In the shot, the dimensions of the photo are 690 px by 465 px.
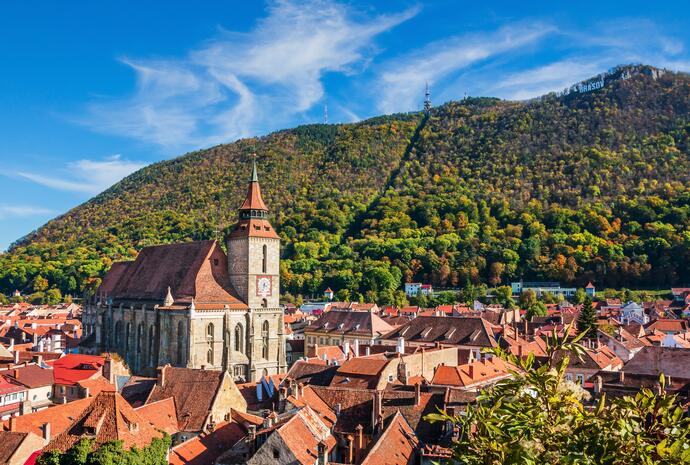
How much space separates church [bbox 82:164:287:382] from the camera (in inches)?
2156

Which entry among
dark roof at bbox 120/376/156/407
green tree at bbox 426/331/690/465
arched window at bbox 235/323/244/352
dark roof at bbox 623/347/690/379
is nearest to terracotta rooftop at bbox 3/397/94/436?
dark roof at bbox 120/376/156/407

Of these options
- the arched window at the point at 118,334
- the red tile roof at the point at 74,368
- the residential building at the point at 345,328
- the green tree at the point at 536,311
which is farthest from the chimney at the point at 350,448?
the green tree at the point at 536,311

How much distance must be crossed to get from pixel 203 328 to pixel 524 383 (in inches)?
1848

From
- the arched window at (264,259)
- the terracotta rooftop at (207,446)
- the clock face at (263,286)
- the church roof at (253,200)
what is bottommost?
the terracotta rooftop at (207,446)

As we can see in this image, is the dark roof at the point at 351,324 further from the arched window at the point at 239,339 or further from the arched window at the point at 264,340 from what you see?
the arched window at the point at 239,339

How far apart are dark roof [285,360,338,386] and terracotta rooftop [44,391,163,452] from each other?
14.9 metres

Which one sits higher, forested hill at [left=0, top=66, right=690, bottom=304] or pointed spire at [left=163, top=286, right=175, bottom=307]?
forested hill at [left=0, top=66, right=690, bottom=304]

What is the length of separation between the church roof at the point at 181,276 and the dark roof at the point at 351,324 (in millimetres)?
21865

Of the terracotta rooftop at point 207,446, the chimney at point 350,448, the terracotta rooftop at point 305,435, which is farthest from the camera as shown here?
the terracotta rooftop at point 207,446

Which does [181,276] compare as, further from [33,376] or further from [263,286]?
[33,376]

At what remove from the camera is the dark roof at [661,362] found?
131 ft

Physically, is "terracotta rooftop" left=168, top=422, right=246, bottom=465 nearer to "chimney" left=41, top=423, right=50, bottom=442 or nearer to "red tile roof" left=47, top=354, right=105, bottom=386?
"chimney" left=41, top=423, right=50, bottom=442

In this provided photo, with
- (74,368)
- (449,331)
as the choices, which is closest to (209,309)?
(74,368)

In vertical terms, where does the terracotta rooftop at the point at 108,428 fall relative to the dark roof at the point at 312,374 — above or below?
above
